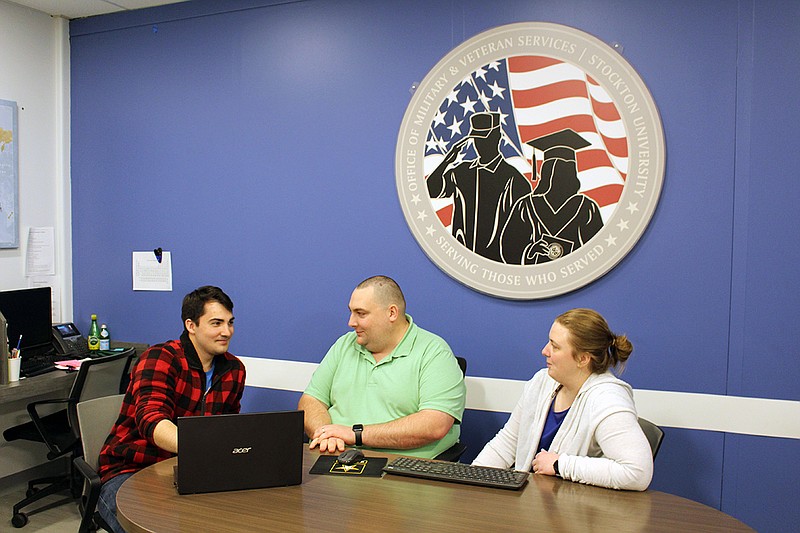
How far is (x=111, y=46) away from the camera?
4.45 metres

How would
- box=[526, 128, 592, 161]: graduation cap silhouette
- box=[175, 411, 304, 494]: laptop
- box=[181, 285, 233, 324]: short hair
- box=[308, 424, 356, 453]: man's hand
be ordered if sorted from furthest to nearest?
box=[526, 128, 592, 161]: graduation cap silhouette
box=[181, 285, 233, 324]: short hair
box=[308, 424, 356, 453]: man's hand
box=[175, 411, 304, 494]: laptop

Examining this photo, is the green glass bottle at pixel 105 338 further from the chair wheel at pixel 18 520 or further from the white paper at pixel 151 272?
the chair wheel at pixel 18 520

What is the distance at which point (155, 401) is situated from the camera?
2.70m

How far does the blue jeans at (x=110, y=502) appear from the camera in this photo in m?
2.55

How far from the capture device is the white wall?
169 inches

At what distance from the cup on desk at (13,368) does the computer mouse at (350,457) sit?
222 cm

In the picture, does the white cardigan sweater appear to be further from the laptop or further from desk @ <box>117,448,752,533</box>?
the laptop

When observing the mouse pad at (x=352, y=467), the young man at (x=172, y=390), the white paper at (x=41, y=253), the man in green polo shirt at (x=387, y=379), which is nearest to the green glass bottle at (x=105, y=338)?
the white paper at (x=41, y=253)

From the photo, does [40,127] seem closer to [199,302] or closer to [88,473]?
[199,302]

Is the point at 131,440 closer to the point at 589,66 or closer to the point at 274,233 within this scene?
the point at 274,233

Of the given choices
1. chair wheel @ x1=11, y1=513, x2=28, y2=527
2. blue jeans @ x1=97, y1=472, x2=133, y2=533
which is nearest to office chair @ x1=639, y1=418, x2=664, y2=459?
blue jeans @ x1=97, y1=472, x2=133, y2=533

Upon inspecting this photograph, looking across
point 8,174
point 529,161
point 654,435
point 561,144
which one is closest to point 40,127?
point 8,174

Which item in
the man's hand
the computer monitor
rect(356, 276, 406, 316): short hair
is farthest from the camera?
the computer monitor

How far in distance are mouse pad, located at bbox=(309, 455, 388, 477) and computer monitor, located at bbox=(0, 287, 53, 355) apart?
252 cm
